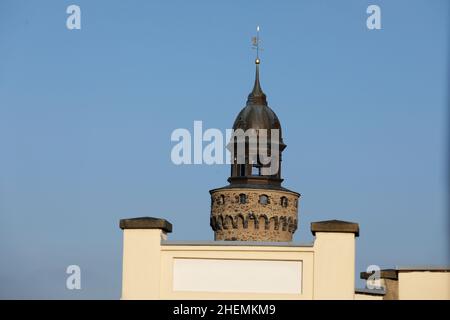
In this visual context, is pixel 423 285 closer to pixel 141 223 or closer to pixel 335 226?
pixel 335 226

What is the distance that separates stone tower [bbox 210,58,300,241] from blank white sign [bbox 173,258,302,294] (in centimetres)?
6243

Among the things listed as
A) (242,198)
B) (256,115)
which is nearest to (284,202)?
(242,198)

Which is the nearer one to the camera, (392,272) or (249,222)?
(392,272)

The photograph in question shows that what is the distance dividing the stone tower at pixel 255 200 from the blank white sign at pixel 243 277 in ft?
205

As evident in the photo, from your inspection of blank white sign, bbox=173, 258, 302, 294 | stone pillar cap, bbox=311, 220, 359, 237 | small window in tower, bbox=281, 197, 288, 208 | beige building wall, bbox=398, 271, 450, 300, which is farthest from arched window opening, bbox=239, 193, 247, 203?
stone pillar cap, bbox=311, 220, 359, 237

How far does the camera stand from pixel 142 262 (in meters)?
20.2

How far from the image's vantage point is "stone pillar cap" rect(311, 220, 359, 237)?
19.7 metres

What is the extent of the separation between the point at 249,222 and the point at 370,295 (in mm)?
63469

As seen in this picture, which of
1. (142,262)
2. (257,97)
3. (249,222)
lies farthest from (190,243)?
(257,97)

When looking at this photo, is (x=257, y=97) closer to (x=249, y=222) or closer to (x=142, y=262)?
(x=249, y=222)

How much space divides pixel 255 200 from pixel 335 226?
6377 centimetres

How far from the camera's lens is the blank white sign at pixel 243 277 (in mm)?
19891

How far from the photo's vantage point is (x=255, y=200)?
83.6 metres
